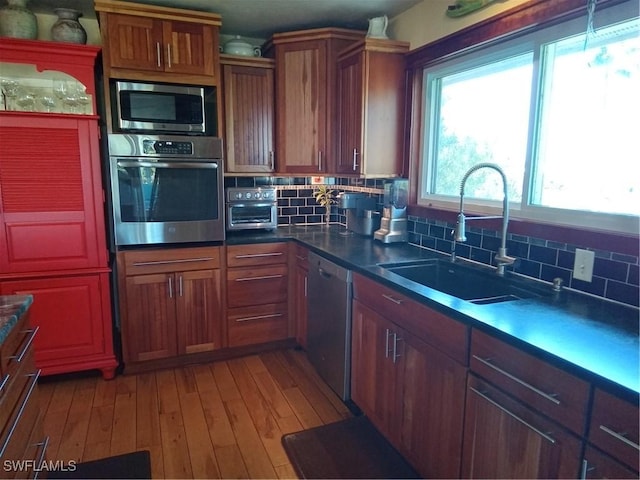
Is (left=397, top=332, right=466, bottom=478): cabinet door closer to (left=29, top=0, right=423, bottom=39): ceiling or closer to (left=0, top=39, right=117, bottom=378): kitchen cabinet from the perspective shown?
(left=0, top=39, right=117, bottom=378): kitchen cabinet

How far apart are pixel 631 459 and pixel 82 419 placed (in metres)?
2.48

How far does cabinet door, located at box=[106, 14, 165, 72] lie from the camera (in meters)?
2.53

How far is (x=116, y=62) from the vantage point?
8.36 feet

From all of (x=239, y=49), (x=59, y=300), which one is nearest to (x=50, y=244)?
(x=59, y=300)

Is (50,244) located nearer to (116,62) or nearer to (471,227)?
(116,62)

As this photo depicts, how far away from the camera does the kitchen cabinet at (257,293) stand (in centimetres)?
296

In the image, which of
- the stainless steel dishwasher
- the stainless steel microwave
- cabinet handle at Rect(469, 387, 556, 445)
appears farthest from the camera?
the stainless steel microwave

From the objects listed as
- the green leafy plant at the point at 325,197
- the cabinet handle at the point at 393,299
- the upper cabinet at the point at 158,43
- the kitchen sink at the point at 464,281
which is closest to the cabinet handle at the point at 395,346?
the cabinet handle at the point at 393,299

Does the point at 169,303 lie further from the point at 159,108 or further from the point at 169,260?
the point at 159,108

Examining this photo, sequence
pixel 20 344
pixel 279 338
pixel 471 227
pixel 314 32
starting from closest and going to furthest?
pixel 20 344 → pixel 471 227 → pixel 314 32 → pixel 279 338

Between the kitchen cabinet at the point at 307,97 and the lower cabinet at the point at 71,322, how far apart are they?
153 centimetres

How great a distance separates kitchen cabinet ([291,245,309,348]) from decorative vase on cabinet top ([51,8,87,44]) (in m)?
1.90

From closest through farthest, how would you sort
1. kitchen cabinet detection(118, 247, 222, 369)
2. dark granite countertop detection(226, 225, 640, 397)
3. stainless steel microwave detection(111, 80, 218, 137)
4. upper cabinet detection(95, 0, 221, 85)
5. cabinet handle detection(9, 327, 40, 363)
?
dark granite countertop detection(226, 225, 640, 397) → cabinet handle detection(9, 327, 40, 363) → upper cabinet detection(95, 0, 221, 85) → stainless steel microwave detection(111, 80, 218, 137) → kitchen cabinet detection(118, 247, 222, 369)

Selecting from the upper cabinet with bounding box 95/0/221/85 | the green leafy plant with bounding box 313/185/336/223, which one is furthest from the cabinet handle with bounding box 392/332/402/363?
the upper cabinet with bounding box 95/0/221/85
